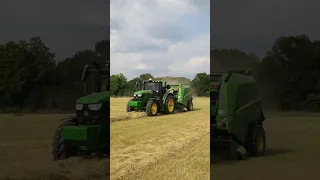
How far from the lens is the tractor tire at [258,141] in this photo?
3.77 metres

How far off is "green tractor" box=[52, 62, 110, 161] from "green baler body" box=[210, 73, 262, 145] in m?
1.37

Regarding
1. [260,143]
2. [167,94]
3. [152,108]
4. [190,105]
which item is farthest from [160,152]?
[190,105]

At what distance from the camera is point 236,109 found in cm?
374

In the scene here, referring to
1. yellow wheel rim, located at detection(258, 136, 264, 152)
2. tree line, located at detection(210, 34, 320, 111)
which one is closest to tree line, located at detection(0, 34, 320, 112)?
tree line, located at detection(210, 34, 320, 111)

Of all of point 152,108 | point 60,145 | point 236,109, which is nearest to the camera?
point 236,109

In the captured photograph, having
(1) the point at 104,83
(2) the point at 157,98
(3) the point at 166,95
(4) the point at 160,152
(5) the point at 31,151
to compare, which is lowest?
(4) the point at 160,152

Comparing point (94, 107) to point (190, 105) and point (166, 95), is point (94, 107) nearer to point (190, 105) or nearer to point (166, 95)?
point (166, 95)

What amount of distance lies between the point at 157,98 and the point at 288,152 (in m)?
8.32

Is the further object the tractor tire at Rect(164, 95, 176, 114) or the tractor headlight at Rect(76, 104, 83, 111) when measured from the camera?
the tractor tire at Rect(164, 95, 176, 114)

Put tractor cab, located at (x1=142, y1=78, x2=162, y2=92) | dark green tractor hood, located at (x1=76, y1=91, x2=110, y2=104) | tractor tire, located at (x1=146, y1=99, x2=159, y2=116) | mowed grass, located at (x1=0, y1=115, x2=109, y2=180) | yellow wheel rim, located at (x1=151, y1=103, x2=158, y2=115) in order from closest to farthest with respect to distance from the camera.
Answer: mowed grass, located at (x1=0, y1=115, x2=109, y2=180), dark green tractor hood, located at (x1=76, y1=91, x2=110, y2=104), tractor tire, located at (x1=146, y1=99, x2=159, y2=116), yellow wheel rim, located at (x1=151, y1=103, x2=158, y2=115), tractor cab, located at (x1=142, y1=78, x2=162, y2=92)

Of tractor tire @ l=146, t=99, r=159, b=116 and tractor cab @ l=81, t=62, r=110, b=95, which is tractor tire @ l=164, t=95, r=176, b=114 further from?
tractor cab @ l=81, t=62, r=110, b=95

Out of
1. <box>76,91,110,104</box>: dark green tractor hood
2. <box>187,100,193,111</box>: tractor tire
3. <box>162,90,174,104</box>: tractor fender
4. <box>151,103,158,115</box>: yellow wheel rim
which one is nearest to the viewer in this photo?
<box>76,91,110,104</box>: dark green tractor hood

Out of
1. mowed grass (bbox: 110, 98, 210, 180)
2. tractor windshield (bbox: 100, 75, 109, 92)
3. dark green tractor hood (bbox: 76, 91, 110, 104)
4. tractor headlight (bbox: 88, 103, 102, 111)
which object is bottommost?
mowed grass (bbox: 110, 98, 210, 180)

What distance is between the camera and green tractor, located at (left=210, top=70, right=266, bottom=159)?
3734 millimetres
